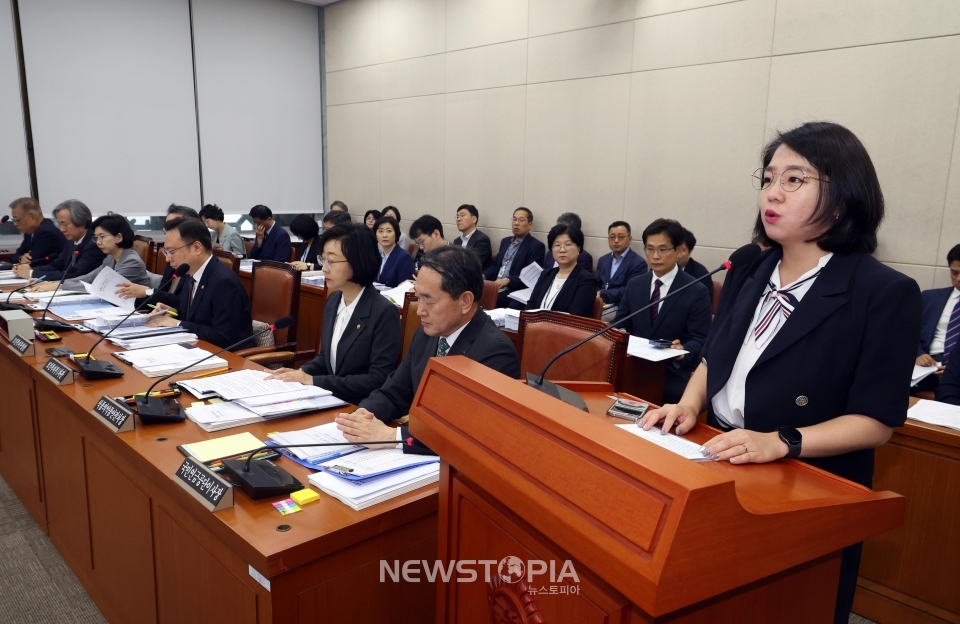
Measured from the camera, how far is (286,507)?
4.38 feet

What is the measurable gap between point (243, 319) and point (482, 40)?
188 inches

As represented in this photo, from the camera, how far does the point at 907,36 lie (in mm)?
4176

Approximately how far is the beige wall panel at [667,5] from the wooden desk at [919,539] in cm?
405

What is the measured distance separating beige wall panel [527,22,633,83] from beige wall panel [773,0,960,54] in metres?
1.33

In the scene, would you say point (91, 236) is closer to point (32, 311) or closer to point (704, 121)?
point (32, 311)

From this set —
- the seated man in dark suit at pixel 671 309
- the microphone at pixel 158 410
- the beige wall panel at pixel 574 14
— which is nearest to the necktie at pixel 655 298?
the seated man in dark suit at pixel 671 309

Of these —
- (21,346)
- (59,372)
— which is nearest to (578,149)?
(21,346)

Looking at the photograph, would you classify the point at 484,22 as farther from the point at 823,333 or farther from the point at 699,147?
the point at 823,333

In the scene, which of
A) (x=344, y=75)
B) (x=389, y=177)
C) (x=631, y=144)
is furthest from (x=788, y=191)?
(x=344, y=75)

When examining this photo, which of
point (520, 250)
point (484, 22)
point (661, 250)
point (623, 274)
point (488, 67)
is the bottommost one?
point (623, 274)

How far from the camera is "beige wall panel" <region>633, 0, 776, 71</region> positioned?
484 centimetres

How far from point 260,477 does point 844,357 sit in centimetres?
116

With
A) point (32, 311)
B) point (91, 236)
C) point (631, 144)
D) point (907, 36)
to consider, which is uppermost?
point (907, 36)

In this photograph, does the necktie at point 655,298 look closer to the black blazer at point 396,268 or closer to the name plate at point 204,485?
the black blazer at point 396,268
